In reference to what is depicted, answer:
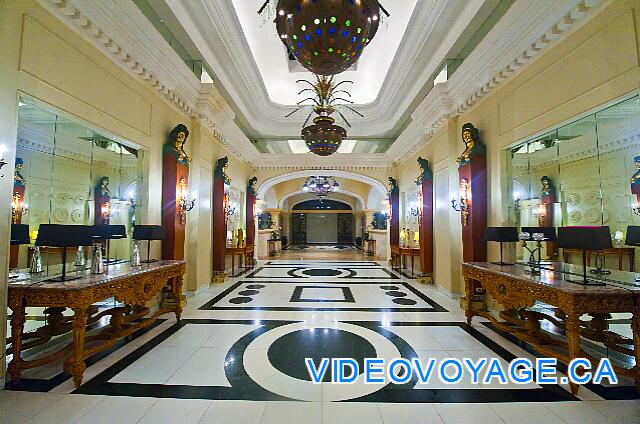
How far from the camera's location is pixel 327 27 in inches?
57.3

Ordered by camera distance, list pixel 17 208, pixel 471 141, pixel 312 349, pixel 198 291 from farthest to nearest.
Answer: pixel 198 291 < pixel 471 141 < pixel 312 349 < pixel 17 208

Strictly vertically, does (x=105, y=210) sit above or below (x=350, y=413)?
above

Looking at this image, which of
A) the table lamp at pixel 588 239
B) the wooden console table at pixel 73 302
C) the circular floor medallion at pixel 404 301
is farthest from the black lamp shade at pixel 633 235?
the wooden console table at pixel 73 302

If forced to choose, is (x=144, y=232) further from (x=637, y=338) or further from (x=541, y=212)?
(x=541, y=212)

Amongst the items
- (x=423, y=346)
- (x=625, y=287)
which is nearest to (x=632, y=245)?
(x=625, y=287)

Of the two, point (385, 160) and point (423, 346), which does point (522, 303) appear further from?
point (385, 160)

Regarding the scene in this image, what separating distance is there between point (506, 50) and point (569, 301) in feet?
10.7

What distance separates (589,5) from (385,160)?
7.81m

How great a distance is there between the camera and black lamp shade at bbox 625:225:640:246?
2775 millimetres

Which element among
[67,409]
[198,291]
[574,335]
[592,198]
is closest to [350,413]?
[574,335]

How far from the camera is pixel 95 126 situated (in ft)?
11.2

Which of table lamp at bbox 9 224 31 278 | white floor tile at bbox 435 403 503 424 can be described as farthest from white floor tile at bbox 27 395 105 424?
white floor tile at bbox 435 403 503 424

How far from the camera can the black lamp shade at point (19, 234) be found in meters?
2.62

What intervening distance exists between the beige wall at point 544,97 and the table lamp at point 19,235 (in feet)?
18.0
